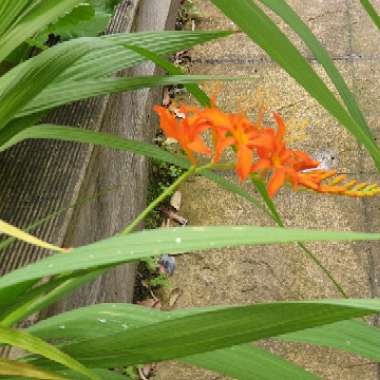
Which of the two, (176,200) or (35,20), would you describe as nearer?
(35,20)

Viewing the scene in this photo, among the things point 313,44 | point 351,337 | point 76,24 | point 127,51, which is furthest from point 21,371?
point 76,24

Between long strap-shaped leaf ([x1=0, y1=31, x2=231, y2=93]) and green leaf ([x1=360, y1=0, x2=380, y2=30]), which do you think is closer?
green leaf ([x1=360, y1=0, x2=380, y2=30])

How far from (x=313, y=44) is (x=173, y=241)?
32cm

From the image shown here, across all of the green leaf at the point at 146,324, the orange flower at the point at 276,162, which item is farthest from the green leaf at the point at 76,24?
the orange flower at the point at 276,162

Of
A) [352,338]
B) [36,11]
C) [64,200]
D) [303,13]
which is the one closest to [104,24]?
[64,200]

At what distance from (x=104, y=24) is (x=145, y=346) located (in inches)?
38.5

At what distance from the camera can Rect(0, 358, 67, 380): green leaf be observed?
589 millimetres

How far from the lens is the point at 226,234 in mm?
444

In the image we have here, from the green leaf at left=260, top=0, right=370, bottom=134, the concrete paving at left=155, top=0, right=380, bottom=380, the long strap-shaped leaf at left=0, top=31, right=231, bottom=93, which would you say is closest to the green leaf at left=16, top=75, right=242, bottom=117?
the long strap-shaped leaf at left=0, top=31, right=231, bottom=93

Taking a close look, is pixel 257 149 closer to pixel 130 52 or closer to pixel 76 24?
pixel 130 52

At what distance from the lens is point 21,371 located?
1.95 ft

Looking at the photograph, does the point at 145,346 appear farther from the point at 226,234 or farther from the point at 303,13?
the point at 303,13

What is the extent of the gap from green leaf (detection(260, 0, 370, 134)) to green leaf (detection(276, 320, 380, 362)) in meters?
0.21

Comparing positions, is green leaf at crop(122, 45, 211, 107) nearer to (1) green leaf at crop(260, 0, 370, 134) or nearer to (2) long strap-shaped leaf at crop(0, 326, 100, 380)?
(1) green leaf at crop(260, 0, 370, 134)
